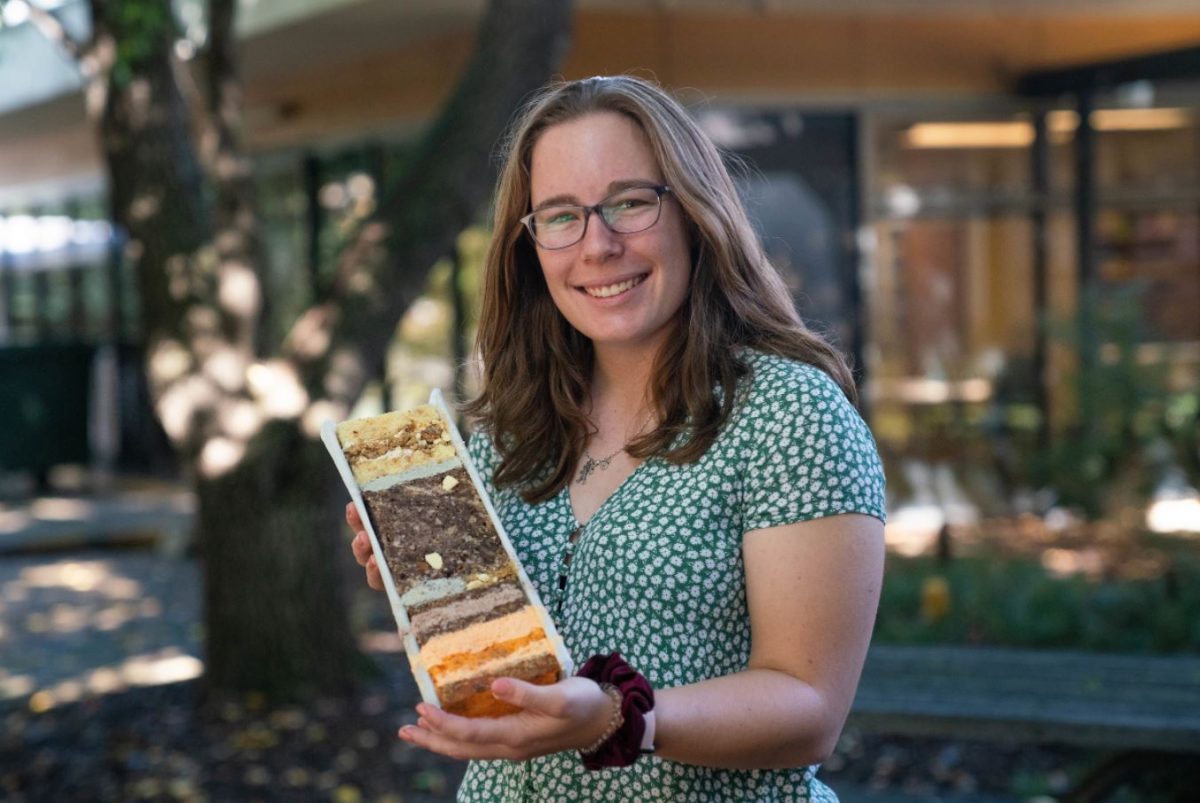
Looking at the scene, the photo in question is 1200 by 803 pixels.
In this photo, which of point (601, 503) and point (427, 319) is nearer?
point (601, 503)

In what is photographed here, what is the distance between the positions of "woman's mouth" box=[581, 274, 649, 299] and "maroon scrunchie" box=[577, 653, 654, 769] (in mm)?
609

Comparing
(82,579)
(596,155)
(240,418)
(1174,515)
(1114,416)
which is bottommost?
(82,579)

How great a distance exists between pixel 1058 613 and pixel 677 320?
4452 mm

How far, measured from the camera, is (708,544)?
6.57ft

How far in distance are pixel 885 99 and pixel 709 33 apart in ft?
4.71

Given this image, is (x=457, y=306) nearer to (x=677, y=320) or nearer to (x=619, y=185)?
(x=677, y=320)

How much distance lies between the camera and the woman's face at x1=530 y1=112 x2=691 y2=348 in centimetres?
213

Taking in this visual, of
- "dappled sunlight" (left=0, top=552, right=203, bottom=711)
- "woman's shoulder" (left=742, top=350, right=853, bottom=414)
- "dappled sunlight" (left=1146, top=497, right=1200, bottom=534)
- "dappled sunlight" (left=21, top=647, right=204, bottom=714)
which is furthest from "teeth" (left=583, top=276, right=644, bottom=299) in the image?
"dappled sunlight" (left=1146, top=497, right=1200, bottom=534)

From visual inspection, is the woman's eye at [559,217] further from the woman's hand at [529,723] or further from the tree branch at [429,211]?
the tree branch at [429,211]

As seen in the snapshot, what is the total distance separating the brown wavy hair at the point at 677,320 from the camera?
212 cm

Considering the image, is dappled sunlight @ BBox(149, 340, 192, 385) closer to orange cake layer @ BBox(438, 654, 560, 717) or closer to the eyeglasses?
the eyeglasses

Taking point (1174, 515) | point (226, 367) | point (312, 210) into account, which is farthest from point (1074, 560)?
point (312, 210)

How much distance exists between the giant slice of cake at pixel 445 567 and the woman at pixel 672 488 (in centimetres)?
7

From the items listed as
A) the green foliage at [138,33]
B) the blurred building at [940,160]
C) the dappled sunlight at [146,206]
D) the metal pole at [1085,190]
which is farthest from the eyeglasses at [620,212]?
the metal pole at [1085,190]
